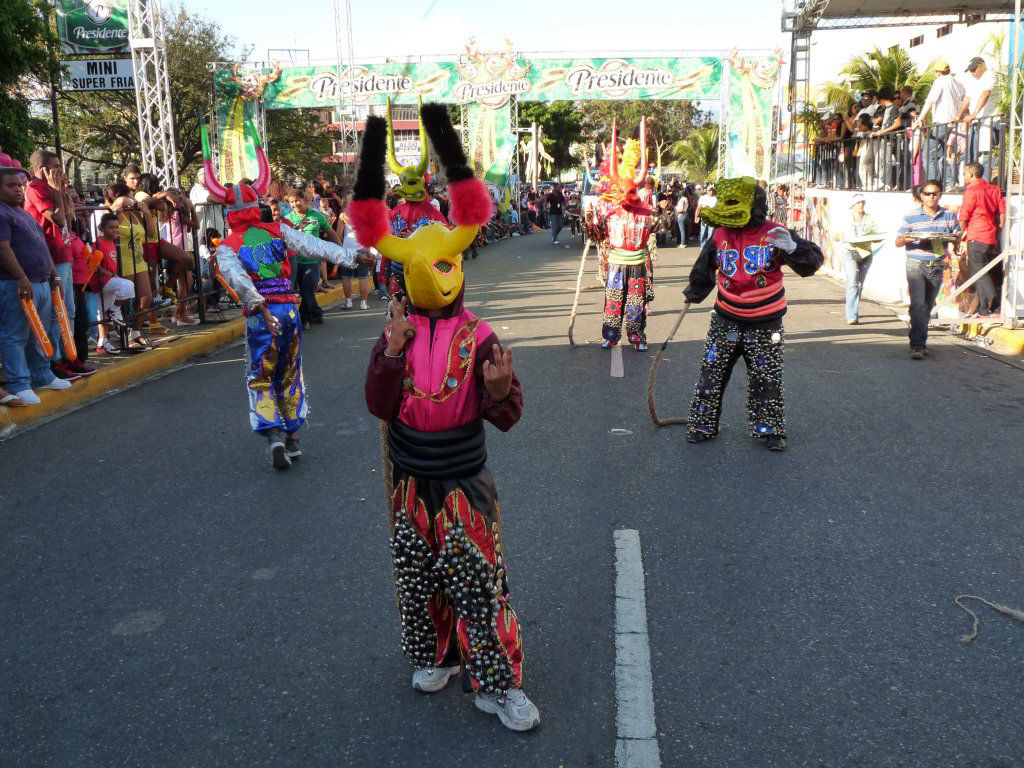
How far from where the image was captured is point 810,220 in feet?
70.7

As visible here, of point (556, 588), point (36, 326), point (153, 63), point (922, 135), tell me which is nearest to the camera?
point (556, 588)

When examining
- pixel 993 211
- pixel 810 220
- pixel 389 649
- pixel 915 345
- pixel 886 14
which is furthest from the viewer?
pixel 810 220

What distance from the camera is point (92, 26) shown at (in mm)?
21688

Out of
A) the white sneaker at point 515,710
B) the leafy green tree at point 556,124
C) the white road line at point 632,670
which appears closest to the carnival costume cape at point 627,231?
the white road line at point 632,670

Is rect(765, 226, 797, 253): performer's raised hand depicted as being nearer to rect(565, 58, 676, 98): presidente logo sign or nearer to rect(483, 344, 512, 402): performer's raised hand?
rect(483, 344, 512, 402): performer's raised hand

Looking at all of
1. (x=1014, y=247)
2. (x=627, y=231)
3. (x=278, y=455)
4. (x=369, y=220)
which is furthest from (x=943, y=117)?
(x=369, y=220)

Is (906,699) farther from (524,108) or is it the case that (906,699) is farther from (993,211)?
(524,108)

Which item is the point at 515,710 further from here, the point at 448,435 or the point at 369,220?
the point at 369,220

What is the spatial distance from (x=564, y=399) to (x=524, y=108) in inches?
A: 1971

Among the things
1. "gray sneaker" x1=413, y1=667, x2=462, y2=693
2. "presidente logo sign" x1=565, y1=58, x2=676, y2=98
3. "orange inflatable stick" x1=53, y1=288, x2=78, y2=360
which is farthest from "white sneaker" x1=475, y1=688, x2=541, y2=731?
"presidente logo sign" x1=565, y1=58, x2=676, y2=98

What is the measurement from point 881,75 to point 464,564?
24.9 meters

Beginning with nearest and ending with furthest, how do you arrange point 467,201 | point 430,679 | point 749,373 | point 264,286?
point 467,201
point 430,679
point 264,286
point 749,373

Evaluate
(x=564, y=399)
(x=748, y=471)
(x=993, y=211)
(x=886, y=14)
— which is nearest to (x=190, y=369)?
(x=564, y=399)

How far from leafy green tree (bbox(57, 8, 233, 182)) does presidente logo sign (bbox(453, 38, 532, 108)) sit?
984 cm
